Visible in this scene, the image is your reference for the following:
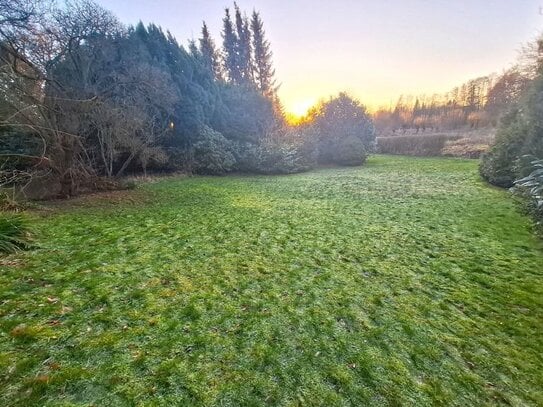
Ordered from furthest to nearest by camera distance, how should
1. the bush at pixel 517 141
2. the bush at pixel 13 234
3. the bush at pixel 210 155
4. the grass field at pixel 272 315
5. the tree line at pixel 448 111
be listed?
the tree line at pixel 448 111, the bush at pixel 210 155, the bush at pixel 517 141, the bush at pixel 13 234, the grass field at pixel 272 315

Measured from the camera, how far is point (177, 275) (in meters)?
3.56

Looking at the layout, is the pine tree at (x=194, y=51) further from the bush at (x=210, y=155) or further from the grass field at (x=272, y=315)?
the grass field at (x=272, y=315)

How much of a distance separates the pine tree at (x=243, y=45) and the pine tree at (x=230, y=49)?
33 cm

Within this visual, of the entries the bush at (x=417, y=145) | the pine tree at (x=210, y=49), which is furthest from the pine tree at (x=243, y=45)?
the bush at (x=417, y=145)

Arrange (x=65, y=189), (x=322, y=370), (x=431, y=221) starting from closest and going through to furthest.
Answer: (x=322, y=370) → (x=431, y=221) → (x=65, y=189)

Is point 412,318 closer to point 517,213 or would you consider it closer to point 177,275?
point 177,275

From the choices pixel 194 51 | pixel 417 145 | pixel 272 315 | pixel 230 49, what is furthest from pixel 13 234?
pixel 230 49

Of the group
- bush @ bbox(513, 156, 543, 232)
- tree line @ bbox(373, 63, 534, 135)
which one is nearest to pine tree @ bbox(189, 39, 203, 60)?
bush @ bbox(513, 156, 543, 232)

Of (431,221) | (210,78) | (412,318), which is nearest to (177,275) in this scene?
(412,318)

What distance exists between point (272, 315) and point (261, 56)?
108 feet

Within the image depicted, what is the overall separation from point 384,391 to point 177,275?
2601 mm

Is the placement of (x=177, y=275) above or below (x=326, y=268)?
above

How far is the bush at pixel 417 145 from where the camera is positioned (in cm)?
2164

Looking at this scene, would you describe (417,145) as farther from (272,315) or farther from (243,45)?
(272,315)
